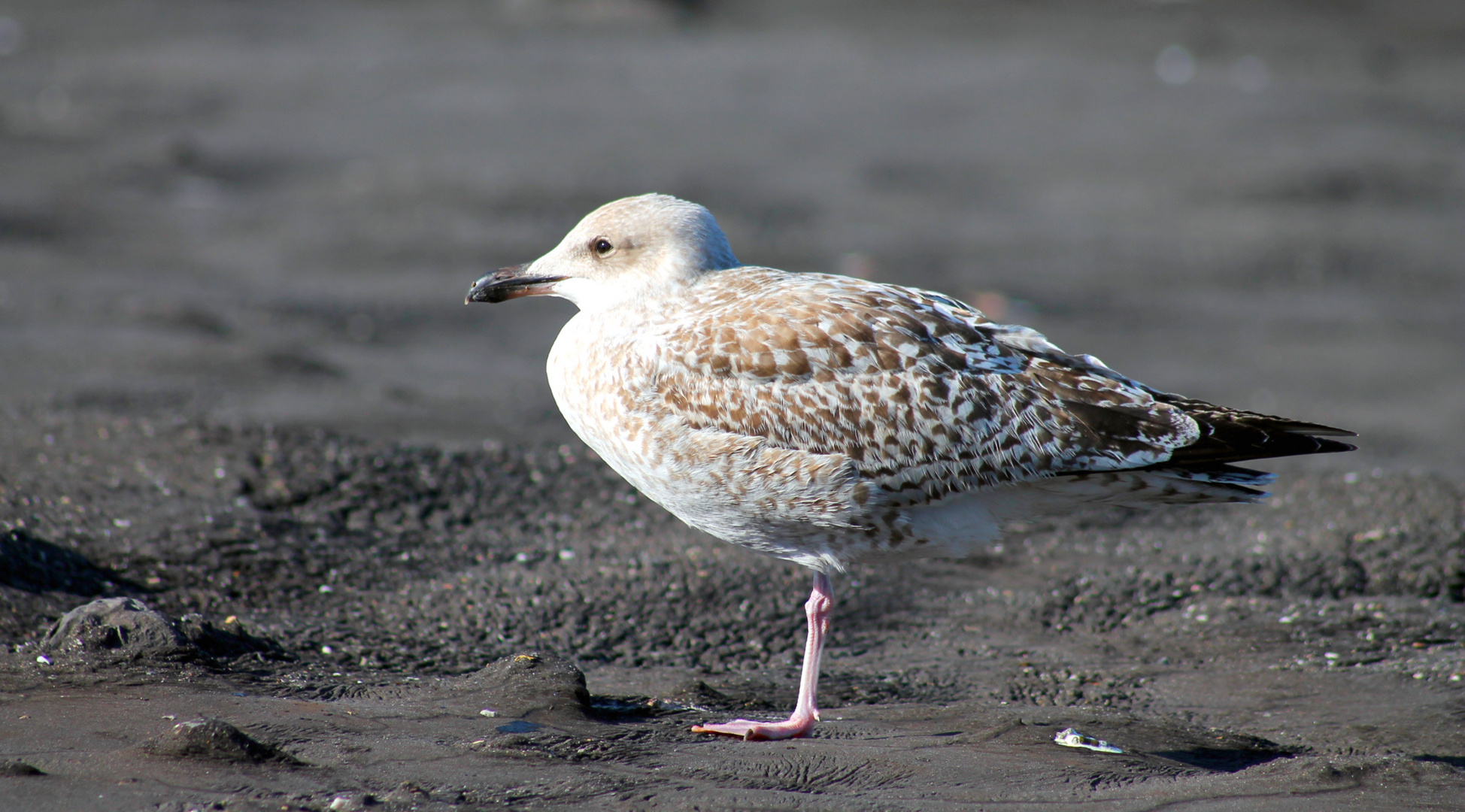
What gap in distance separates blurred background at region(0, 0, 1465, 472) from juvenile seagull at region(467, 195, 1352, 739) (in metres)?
3.11

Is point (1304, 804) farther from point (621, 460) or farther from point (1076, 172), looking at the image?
point (1076, 172)

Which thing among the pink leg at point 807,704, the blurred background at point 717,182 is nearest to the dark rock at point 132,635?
the pink leg at point 807,704

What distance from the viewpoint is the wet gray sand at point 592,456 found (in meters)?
4.00

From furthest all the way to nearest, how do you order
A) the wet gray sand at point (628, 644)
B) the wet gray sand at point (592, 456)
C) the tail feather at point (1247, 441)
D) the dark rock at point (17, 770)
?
the tail feather at point (1247, 441)
the wet gray sand at point (592, 456)
the wet gray sand at point (628, 644)
the dark rock at point (17, 770)

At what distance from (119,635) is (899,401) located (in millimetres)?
2791

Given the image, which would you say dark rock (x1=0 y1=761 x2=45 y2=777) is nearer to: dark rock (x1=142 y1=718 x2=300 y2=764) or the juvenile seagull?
dark rock (x1=142 y1=718 x2=300 y2=764)

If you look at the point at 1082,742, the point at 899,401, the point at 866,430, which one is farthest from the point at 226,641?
the point at 1082,742

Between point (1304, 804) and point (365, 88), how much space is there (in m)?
14.2

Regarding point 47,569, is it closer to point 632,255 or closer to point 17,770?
point 17,770

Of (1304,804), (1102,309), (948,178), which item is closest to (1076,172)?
(948,178)

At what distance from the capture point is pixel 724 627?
5.45m

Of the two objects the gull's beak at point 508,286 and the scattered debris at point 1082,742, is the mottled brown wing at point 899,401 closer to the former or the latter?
the gull's beak at point 508,286

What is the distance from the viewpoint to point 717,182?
43.5 feet

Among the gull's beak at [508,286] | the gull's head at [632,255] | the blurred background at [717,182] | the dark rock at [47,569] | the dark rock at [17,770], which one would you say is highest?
the blurred background at [717,182]
